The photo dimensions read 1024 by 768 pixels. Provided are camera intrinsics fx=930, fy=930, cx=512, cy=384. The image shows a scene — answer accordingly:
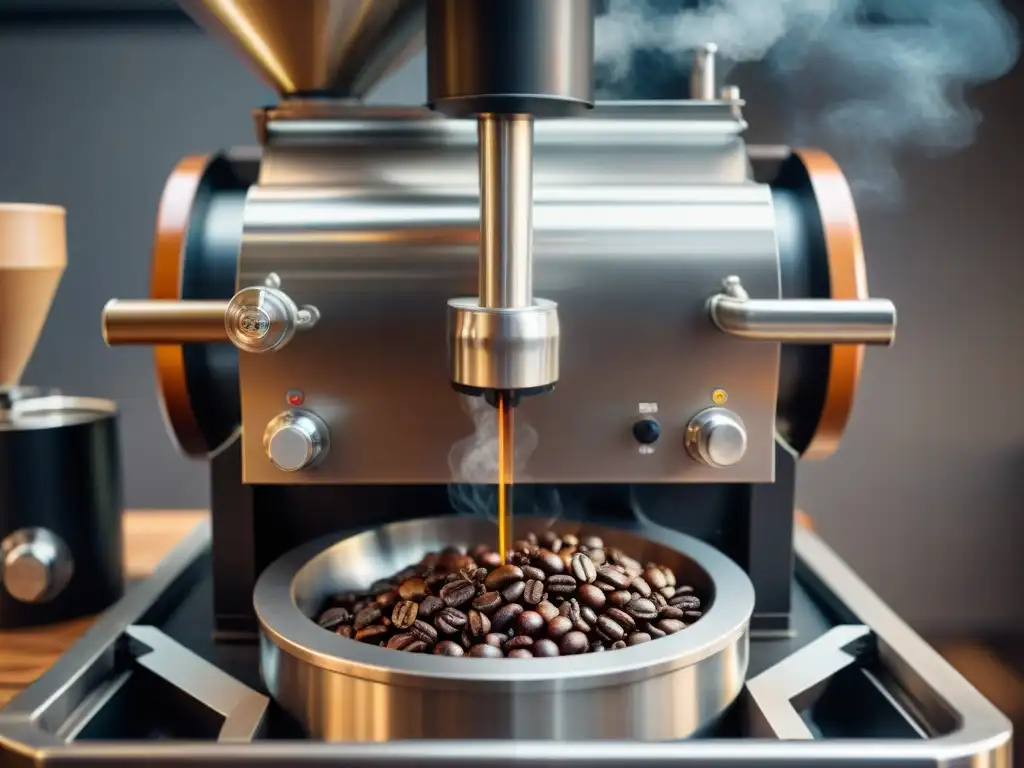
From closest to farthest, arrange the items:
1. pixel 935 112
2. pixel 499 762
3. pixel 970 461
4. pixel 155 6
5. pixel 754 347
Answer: pixel 499 762, pixel 754 347, pixel 935 112, pixel 155 6, pixel 970 461

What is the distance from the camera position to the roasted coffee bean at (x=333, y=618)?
2.13ft

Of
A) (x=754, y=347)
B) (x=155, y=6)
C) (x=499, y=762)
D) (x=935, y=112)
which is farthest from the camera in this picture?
(x=155, y=6)

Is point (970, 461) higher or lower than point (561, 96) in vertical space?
lower

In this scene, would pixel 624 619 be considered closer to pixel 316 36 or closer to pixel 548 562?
pixel 548 562

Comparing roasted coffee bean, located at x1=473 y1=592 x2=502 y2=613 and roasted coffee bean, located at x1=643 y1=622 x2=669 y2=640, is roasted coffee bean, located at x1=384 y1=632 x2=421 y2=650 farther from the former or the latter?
roasted coffee bean, located at x1=643 y1=622 x2=669 y2=640

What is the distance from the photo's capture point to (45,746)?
0.52 meters

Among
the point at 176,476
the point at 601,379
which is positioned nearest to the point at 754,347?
the point at 601,379

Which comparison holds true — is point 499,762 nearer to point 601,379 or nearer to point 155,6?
point 601,379

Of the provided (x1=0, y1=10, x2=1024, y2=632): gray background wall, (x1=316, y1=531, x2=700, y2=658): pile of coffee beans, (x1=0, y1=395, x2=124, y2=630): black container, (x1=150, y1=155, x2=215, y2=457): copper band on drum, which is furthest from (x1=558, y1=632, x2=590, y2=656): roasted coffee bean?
(x1=0, y1=10, x2=1024, y2=632): gray background wall

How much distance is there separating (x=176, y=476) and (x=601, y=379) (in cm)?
100

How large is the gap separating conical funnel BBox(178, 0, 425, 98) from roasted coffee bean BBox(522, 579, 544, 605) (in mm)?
432

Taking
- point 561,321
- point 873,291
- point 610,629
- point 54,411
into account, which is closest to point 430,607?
point 610,629

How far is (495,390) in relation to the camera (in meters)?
0.60

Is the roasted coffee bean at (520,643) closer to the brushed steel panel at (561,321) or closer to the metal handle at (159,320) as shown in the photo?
the brushed steel panel at (561,321)
